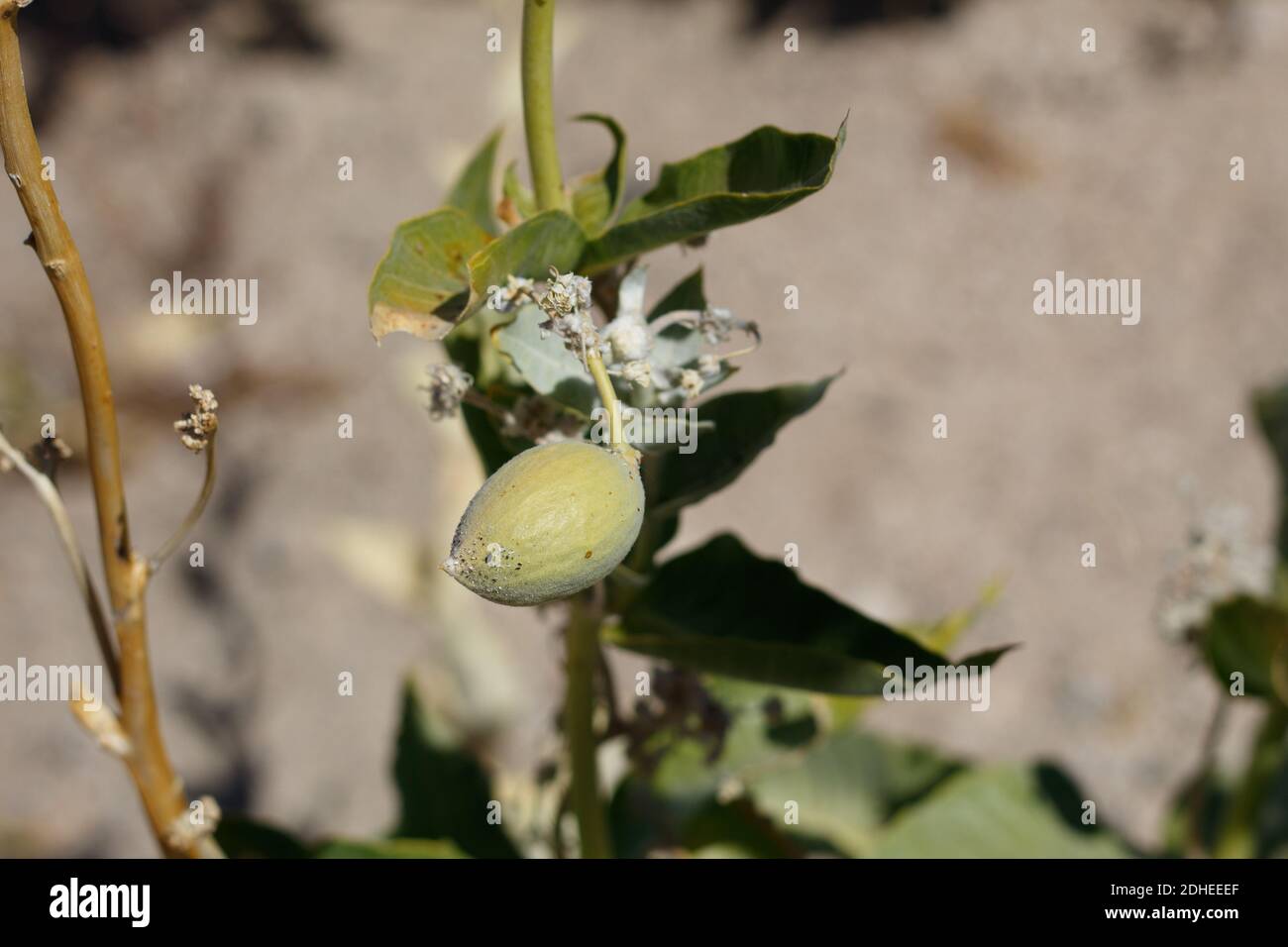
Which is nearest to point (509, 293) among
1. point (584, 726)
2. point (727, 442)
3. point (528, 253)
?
point (528, 253)

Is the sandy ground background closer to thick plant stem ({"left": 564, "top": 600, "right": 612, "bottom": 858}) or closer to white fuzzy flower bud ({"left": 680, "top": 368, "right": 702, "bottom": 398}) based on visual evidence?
thick plant stem ({"left": 564, "top": 600, "right": 612, "bottom": 858})

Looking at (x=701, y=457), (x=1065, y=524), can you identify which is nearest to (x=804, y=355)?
(x=1065, y=524)

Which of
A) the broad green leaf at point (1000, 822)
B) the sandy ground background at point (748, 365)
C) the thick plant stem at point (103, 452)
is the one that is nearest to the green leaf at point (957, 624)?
the broad green leaf at point (1000, 822)

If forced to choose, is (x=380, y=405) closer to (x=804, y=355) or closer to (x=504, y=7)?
(x=804, y=355)

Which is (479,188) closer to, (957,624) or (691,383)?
(691,383)

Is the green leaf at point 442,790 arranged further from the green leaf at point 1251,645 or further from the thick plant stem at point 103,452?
the green leaf at point 1251,645
